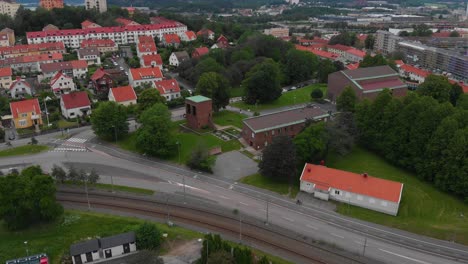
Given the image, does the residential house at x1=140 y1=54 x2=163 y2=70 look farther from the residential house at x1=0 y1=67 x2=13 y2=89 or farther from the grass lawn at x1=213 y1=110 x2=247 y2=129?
the grass lawn at x1=213 y1=110 x2=247 y2=129

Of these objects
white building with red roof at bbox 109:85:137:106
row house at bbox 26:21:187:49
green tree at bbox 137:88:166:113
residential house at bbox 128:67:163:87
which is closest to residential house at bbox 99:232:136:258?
green tree at bbox 137:88:166:113

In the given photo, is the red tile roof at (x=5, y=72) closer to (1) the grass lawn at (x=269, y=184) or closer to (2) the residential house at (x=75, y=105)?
(2) the residential house at (x=75, y=105)

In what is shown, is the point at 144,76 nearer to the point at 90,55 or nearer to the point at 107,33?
the point at 90,55

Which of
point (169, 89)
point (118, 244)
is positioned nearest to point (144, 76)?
point (169, 89)

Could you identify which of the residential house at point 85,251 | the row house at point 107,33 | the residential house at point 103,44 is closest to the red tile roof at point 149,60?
the residential house at point 103,44

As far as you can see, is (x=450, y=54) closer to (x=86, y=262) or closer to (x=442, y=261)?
(x=442, y=261)

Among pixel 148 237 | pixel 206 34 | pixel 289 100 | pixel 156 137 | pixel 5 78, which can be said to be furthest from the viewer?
pixel 206 34

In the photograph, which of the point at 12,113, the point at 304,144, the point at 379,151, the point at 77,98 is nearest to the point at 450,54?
the point at 379,151
